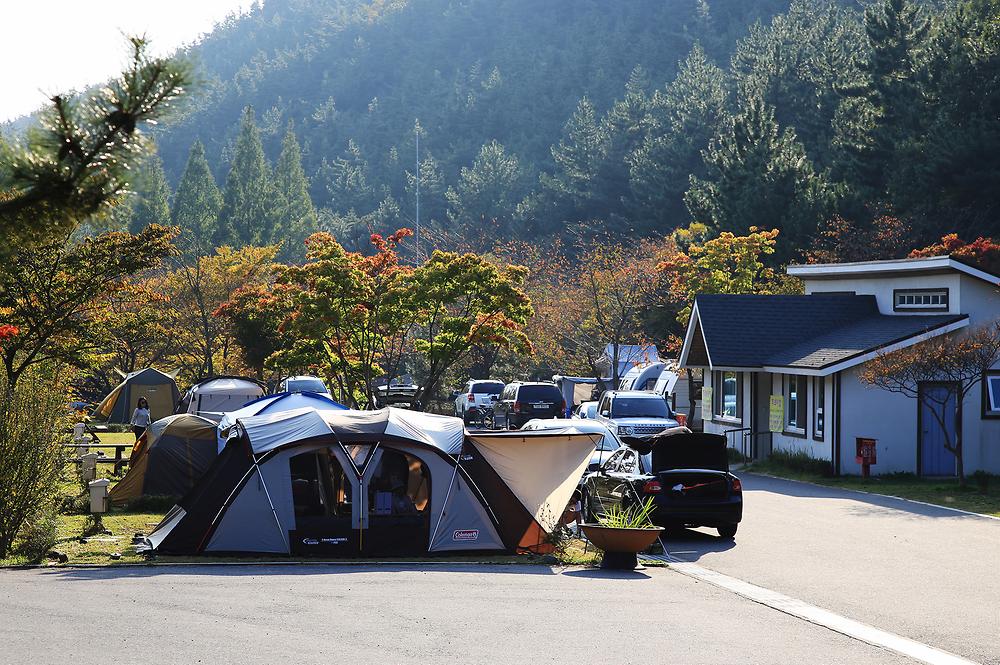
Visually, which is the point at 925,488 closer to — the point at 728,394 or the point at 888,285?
the point at 888,285

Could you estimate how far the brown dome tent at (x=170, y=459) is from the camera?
21391 mm

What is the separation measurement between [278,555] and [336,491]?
2.31 meters

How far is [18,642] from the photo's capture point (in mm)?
9719

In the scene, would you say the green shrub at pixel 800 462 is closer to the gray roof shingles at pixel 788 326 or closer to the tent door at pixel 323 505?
the gray roof shingles at pixel 788 326

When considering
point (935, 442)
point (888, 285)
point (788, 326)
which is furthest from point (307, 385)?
point (935, 442)

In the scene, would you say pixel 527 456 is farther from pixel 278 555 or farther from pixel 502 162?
pixel 502 162

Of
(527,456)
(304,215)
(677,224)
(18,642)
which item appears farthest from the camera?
(304,215)

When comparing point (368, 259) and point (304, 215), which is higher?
point (304, 215)

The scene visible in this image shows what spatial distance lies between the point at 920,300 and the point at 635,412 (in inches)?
322

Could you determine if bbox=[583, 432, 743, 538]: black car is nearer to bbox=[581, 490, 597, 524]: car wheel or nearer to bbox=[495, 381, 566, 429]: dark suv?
bbox=[581, 490, 597, 524]: car wheel

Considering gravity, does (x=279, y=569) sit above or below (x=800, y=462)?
below

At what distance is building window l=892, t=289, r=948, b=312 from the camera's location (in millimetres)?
30109

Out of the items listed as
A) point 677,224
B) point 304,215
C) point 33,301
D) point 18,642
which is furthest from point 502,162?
point 18,642

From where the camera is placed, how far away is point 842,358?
28438mm
